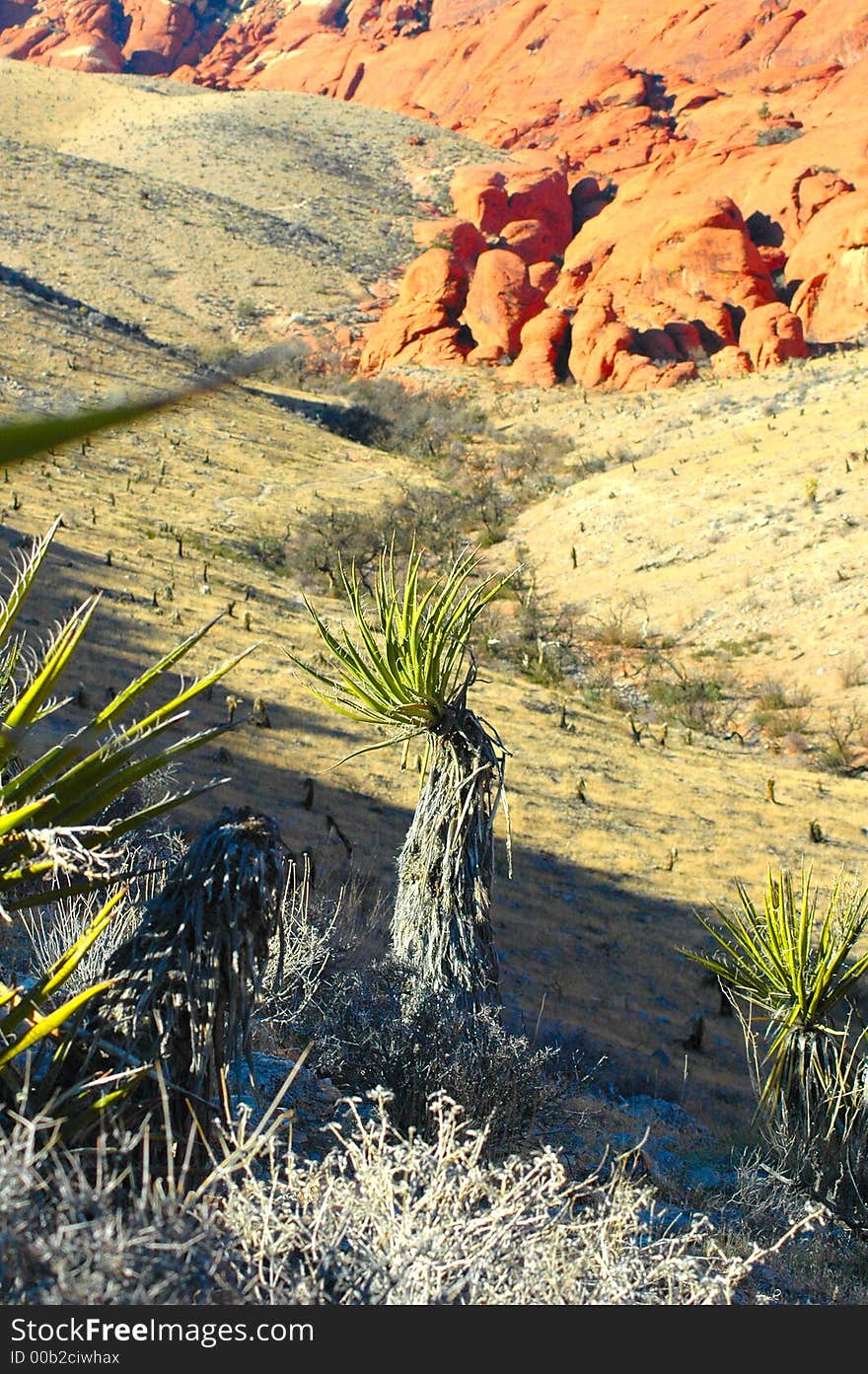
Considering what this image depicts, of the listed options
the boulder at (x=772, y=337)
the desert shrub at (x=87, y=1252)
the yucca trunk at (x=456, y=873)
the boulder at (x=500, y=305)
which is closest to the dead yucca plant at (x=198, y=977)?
the desert shrub at (x=87, y=1252)

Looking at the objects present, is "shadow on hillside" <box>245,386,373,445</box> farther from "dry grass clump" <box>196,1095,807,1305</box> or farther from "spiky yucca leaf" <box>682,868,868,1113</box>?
"dry grass clump" <box>196,1095,807,1305</box>

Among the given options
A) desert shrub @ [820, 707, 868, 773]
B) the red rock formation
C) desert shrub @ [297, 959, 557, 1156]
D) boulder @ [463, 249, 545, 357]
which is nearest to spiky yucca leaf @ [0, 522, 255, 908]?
desert shrub @ [297, 959, 557, 1156]

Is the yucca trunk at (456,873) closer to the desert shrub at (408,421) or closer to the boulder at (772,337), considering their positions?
the desert shrub at (408,421)

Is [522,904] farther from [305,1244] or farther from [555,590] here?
[555,590]

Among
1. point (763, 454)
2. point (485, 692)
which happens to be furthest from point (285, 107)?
point (485, 692)

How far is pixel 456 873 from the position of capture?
643 cm

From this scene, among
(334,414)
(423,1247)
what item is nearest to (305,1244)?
(423,1247)

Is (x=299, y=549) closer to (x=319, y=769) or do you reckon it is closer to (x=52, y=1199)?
(x=319, y=769)

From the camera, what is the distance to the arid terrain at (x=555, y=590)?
10492 millimetres

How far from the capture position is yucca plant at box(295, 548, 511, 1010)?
6312 mm

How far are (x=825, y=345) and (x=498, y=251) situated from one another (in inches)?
569

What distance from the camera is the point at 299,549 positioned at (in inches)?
907

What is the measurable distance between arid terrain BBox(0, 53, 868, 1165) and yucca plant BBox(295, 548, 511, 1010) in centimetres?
184

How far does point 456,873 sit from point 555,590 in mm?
18312
